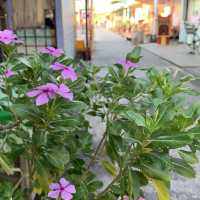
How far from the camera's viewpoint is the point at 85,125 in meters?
1.19

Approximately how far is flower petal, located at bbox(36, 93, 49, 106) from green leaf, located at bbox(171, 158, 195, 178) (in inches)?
16.8

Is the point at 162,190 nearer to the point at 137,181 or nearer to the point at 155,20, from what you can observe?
the point at 137,181

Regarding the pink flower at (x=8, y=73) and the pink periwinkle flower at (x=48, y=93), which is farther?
the pink flower at (x=8, y=73)

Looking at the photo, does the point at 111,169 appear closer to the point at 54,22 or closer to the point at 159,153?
the point at 159,153

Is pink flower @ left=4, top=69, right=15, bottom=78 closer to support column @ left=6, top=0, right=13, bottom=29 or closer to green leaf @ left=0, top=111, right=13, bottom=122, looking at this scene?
green leaf @ left=0, top=111, right=13, bottom=122

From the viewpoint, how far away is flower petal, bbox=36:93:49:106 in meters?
0.80

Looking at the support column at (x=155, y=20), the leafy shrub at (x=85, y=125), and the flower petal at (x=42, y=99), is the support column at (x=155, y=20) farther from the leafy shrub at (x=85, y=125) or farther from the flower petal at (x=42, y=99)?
the flower petal at (x=42, y=99)

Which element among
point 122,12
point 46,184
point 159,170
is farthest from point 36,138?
point 122,12

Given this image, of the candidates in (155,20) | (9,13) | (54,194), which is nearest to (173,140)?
(54,194)

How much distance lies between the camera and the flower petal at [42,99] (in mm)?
798

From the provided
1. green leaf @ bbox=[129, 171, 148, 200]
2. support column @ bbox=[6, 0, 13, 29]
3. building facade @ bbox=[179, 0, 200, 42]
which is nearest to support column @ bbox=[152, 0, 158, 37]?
building facade @ bbox=[179, 0, 200, 42]

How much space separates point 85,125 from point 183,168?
390 mm

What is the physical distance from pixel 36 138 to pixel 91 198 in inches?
16.1

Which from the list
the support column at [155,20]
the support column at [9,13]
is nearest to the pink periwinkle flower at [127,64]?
the support column at [9,13]
